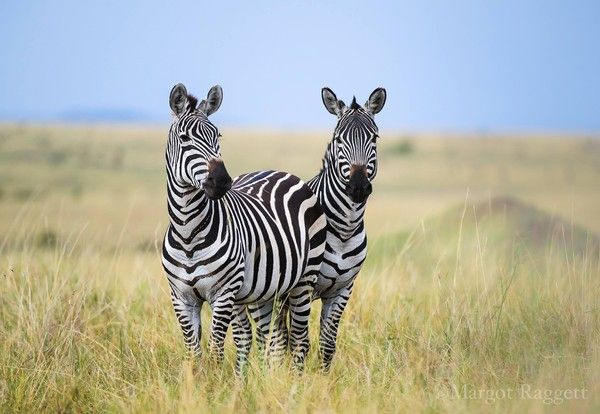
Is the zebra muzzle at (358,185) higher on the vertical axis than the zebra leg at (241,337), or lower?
higher

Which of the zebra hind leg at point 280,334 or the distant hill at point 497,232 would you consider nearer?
the zebra hind leg at point 280,334

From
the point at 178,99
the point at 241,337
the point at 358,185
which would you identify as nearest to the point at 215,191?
the point at 178,99

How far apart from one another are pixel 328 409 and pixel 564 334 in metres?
2.78

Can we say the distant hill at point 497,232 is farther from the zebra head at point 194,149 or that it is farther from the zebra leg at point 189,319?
the zebra head at point 194,149

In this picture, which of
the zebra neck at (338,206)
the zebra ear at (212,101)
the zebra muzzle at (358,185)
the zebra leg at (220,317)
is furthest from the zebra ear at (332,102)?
the zebra leg at (220,317)

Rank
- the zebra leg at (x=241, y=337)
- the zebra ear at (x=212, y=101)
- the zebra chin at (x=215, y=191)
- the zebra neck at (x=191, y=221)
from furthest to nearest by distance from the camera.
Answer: the zebra leg at (x=241, y=337) → the zebra ear at (x=212, y=101) → the zebra neck at (x=191, y=221) → the zebra chin at (x=215, y=191)

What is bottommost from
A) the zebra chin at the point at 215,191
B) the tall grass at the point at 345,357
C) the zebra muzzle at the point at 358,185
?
the tall grass at the point at 345,357

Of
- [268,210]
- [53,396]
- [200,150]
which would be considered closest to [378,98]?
[268,210]

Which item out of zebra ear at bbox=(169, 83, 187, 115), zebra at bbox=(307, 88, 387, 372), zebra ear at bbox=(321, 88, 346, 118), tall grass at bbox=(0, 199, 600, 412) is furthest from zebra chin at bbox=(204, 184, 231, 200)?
zebra ear at bbox=(321, 88, 346, 118)

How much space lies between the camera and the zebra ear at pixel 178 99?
6.61 m

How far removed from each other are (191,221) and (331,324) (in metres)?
1.93

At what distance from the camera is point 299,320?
7.77 m

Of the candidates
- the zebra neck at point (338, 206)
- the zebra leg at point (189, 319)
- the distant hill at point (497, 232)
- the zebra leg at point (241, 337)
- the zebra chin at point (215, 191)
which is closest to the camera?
the zebra chin at point (215, 191)

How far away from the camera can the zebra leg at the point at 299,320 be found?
769 cm
